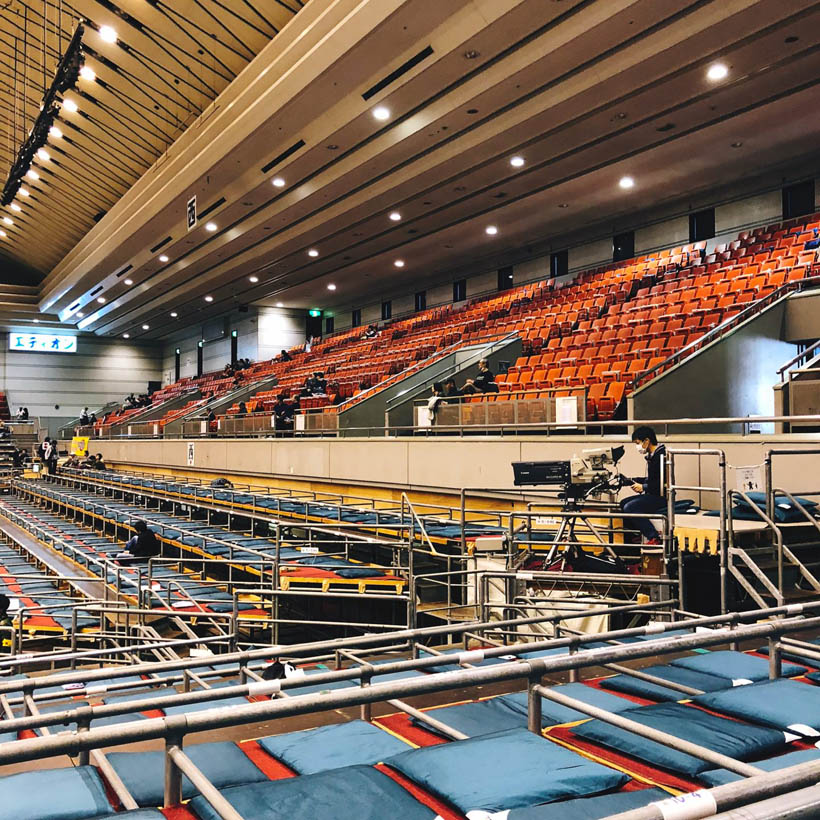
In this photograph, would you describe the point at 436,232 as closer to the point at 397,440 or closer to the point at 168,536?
the point at 397,440

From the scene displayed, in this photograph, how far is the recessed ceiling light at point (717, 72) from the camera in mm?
10695

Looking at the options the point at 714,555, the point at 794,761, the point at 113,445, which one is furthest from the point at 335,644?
the point at 113,445

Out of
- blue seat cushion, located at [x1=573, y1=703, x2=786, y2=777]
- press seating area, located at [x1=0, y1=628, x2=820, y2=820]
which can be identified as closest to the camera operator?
press seating area, located at [x1=0, y1=628, x2=820, y2=820]

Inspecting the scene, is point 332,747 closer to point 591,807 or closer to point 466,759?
point 466,759

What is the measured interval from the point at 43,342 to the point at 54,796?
127 feet

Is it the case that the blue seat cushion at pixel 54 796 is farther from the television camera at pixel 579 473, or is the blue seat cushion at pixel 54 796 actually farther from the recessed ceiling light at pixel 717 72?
the recessed ceiling light at pixel 717 72

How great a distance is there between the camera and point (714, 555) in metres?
5.74

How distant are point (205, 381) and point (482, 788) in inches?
1215

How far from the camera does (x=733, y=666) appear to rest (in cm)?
354

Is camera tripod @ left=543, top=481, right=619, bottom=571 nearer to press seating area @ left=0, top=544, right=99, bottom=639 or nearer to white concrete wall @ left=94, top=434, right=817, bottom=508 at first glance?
white concrete wall @ left=94, top=434, right=817, bottom=508

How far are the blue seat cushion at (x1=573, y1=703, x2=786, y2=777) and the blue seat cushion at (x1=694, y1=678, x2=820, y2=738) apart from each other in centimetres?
7

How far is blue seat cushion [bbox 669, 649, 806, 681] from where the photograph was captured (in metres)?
3.42

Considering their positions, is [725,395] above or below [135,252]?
below

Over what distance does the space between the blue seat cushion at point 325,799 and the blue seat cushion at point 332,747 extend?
22 centimetres
